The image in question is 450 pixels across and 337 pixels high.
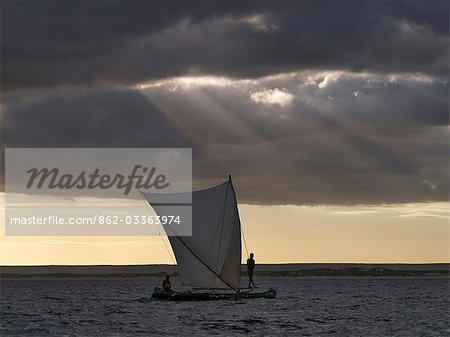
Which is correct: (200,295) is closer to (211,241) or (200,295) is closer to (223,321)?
(211,241)

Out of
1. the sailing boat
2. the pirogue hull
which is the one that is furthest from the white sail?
the pirogue hull

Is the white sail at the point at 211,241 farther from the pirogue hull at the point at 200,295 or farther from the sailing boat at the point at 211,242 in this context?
the pirogue hull at the point at 200,295

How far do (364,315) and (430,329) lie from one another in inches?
595

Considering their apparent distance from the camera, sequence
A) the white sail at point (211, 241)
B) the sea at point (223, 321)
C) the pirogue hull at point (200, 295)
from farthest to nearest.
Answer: the pirogue hull at point (200, 295)
the white sail at point (211, 241)
the sea at point (223, 321)

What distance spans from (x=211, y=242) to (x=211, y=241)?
101 millimetres

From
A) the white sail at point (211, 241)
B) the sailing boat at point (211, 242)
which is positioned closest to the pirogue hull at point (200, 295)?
the sailing boat at point (211, 242)

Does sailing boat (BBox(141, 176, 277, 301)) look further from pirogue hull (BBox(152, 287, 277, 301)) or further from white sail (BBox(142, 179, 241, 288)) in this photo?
pirogue hull (BBox(152, 287, 277, 301))

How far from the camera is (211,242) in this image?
80.4 meters

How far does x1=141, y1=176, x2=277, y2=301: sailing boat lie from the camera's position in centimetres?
8006

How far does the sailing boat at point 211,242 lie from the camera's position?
80.1 metres

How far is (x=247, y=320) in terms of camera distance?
66.8 metres

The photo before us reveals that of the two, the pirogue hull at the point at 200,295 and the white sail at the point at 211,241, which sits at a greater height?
the white sail at the point at 211,241

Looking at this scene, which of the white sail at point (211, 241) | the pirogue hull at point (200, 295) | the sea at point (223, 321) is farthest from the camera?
the pirogue hull at point (200, 295)

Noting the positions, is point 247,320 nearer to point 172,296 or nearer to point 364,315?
point 364,315
